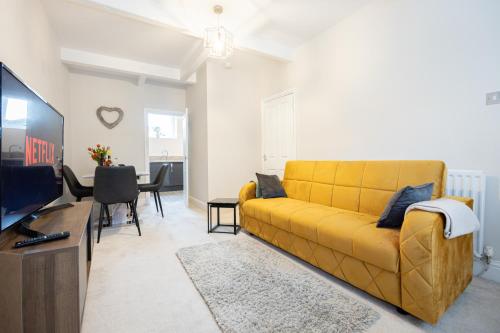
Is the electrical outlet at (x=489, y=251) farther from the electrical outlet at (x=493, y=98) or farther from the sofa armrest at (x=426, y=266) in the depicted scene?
the electrical outlet at (x=493, y=98)

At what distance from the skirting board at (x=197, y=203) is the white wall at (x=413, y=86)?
2234 mm

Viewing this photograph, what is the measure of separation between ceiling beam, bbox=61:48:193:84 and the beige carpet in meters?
3.08

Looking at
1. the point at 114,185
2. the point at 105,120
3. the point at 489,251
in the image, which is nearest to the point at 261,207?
the point at 114,185

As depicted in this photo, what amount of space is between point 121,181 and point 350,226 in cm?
266

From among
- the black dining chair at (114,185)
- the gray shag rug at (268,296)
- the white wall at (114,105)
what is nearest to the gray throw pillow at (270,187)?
the gray shag rug at (268,296)

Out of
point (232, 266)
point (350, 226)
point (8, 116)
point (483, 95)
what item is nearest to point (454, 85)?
point (483, 95)

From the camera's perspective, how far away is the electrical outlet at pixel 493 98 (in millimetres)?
1877

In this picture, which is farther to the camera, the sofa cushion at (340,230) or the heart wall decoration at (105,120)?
the heart wall decoration at (105,120)

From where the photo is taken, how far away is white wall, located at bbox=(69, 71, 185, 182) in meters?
4.51

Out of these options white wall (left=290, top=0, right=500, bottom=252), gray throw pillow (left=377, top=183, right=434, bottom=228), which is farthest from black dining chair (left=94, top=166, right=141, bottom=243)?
gray throw pillow (left=377, top=183, right=434, bottom=228)

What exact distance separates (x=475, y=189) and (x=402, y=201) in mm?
780

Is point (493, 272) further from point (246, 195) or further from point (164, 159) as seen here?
point (164, 159)

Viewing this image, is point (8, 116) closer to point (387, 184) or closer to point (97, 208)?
point (387, 184)

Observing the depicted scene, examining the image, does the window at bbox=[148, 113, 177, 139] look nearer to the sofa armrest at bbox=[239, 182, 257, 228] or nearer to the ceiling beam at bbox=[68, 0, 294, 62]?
the ceiling beam at bbox=[68, 0, 294, 62]
